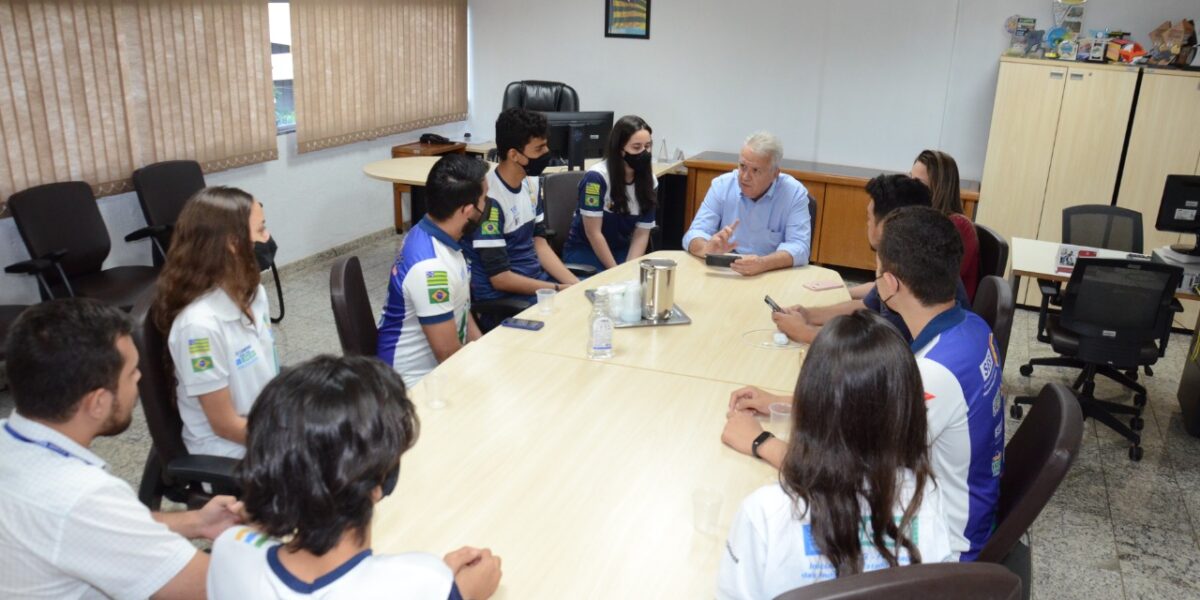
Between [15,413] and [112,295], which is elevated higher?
[15,413]

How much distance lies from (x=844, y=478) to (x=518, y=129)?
2377 millimetres

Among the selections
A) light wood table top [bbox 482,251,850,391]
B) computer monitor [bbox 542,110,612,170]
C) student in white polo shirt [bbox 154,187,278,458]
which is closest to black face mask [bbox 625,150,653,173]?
light wood table top [bbox 482,251,850,391]

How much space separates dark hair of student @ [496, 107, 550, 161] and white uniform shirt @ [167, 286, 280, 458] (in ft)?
4.60

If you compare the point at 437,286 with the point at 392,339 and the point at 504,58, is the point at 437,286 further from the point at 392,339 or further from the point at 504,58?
the point at 504,58

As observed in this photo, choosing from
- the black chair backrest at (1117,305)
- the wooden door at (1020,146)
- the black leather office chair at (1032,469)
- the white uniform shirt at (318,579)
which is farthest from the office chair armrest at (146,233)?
the wooden door at (1020,146)

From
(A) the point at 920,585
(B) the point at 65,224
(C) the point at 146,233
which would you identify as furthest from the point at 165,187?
(A) the point at 920,585

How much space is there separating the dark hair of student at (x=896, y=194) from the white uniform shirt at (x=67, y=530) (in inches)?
92.4

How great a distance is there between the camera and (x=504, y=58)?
7434mm

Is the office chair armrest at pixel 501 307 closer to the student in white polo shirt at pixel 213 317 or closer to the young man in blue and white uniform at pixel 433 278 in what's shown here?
the young man in blue and white uniform at pixel 433 278

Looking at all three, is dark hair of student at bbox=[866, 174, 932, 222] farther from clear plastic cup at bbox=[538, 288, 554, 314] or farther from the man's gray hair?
clear plastic cup at bbox=[538, 288, 554, 314]

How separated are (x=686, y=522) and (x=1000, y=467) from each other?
0.79 meters

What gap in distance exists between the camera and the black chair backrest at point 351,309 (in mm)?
2600

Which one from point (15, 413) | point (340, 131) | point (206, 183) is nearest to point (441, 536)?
point (15, 413)

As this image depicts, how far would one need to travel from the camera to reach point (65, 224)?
413 centimetres
